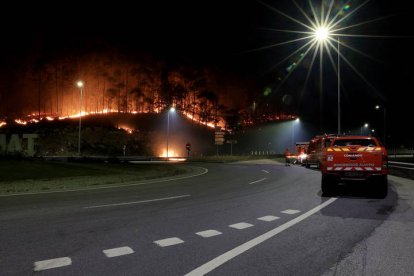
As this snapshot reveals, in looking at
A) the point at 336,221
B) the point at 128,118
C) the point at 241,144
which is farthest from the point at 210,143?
Answer: the point at 336,221

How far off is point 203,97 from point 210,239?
116745mm

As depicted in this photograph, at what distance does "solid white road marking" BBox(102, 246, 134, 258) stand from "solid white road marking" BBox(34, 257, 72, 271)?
1.77 feet

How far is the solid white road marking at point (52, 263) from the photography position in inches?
182

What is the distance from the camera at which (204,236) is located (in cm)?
636

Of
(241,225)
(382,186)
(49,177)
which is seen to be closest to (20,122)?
(49,177)

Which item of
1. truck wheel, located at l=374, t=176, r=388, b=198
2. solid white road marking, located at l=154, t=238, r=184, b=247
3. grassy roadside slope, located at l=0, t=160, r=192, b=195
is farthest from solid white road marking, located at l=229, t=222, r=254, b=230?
grassy roadside slope, located at l=0, t=160, r=192, b=195

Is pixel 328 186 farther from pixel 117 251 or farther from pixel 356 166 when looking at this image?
pixel 117 251

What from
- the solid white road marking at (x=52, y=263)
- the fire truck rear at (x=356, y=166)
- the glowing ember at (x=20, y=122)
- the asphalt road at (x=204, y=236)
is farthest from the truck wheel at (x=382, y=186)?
the glowing ember at (x=20, y=122)

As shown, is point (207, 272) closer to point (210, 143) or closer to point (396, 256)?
point (396, 256)

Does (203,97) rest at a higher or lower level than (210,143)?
higher

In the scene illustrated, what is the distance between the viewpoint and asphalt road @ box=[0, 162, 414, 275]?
4.73 m

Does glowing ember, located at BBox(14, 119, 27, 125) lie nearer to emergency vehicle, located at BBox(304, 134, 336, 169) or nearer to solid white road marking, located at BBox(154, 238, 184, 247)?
emergency vehicle, located at BBox(304, 134, 336, 169)

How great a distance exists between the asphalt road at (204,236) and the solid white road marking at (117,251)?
1 cm

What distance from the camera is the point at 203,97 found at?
4798 inches
